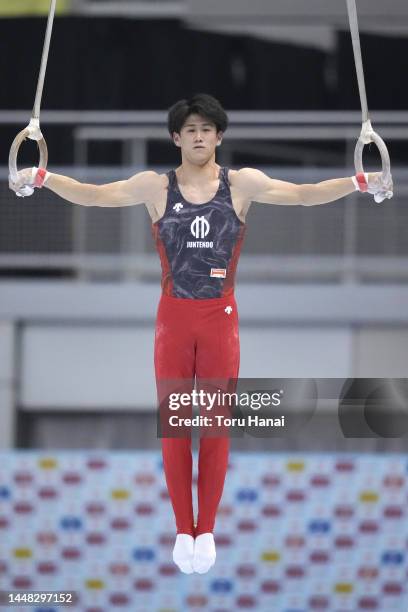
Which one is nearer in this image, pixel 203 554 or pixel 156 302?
pixel 203 554

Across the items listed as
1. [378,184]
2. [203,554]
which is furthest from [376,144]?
[203,554]

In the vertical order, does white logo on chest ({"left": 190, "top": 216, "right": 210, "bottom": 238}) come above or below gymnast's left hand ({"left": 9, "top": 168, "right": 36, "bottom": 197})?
below

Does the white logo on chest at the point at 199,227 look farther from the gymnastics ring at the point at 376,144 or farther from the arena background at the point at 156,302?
the arena background at the point at 156,302

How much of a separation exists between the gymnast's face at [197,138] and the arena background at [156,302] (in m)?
3.82

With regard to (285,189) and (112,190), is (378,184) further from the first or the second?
(112,190)

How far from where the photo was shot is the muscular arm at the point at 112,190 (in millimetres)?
4273

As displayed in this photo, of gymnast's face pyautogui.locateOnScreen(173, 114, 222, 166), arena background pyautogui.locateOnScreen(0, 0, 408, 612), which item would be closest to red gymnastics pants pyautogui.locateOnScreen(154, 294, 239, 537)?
gymnast's face pyautogui.locateOnScreen(173, 114, 222, 166)

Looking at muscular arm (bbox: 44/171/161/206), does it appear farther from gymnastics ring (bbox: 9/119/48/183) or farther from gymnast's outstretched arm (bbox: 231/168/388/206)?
gymnast's outstretched arm (bbox: 231/168/388/206)

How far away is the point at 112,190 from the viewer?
14.1ft

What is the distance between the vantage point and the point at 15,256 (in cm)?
847

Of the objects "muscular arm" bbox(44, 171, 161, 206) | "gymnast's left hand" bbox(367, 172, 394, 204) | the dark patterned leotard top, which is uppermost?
"gymnast's left hand" bbox(367, 172, 394, 204)

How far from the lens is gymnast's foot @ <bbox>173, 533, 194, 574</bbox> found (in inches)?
167

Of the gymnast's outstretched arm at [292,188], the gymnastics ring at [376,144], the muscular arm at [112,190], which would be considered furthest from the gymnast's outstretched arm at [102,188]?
the gymnastics ring at [376,144]

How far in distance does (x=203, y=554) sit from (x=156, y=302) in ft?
13.2
